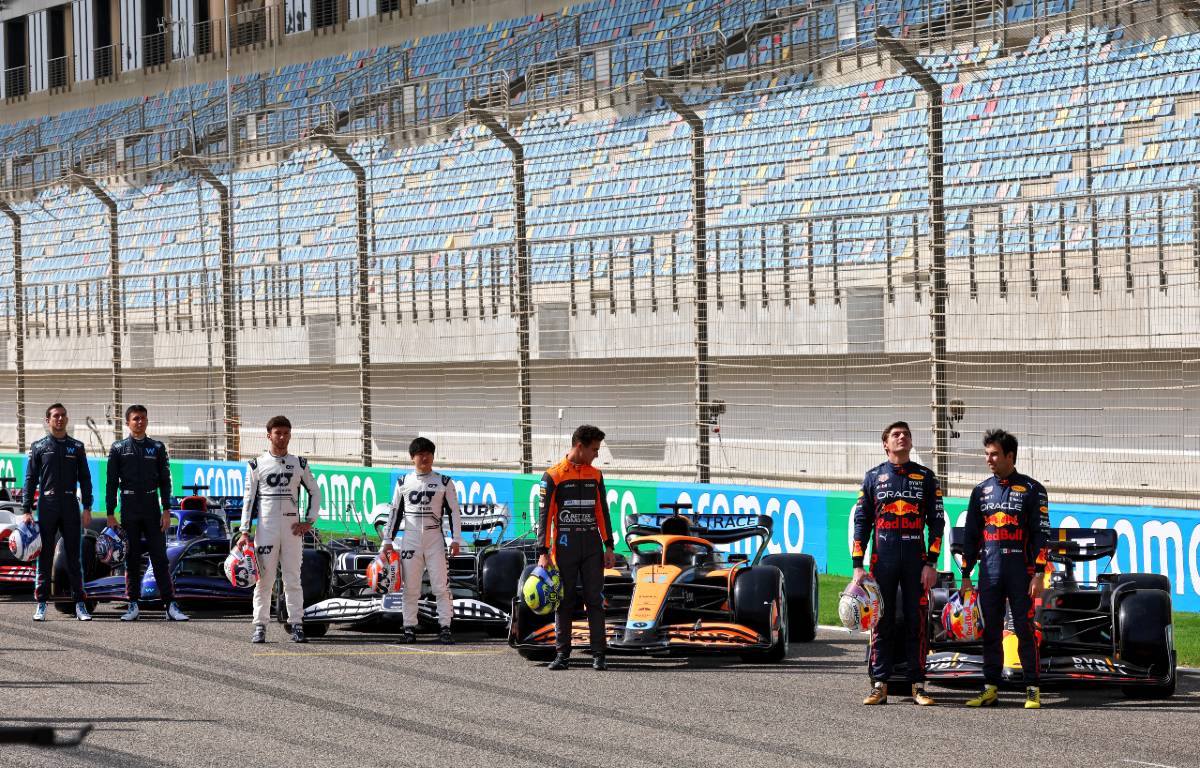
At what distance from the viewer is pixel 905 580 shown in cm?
828

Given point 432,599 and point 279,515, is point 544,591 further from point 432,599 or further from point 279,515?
point 279,515

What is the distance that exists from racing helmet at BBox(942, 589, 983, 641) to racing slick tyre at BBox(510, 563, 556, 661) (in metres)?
2.33

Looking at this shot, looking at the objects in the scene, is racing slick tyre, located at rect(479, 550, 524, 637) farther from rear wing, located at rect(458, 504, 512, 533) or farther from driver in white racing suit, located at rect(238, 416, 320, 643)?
driver in white racing suit, located at rect(238, 416, 320, 643)

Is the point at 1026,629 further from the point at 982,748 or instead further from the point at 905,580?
the point at 982,748

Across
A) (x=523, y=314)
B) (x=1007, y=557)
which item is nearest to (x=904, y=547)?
(x=1007, y=557)

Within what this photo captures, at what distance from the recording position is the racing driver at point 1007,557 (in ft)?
26.5

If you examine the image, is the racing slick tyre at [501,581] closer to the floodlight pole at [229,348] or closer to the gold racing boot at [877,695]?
the gold racing boot at [877,695]

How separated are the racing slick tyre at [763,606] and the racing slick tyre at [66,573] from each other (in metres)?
4.99

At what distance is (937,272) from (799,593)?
3.44m

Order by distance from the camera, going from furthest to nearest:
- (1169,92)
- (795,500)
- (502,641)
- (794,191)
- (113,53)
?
(113,53) < (794,191) < (1169,92) < (795,500) < (502,641)

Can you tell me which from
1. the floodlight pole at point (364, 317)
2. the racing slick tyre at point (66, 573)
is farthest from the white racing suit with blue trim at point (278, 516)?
the floodlight pole at point (364, 317)

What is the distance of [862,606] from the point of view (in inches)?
320

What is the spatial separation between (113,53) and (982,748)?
1651 inches

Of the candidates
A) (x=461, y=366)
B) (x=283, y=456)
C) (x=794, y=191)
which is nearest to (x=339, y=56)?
(x=461, y=366)
